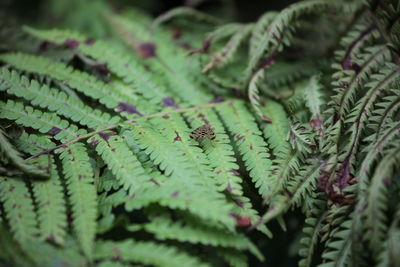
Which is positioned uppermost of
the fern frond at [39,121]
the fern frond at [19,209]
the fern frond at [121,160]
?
the fern frond at [39,121]

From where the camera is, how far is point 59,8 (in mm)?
2988

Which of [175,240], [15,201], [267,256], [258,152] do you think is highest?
[258,152]

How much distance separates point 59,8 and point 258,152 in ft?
7.95

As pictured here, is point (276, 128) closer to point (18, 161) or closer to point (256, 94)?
point (256, 94)

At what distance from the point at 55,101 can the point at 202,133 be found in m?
0.70

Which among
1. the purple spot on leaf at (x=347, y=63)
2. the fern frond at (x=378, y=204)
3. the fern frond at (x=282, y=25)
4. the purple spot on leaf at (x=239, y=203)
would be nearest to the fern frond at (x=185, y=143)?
the purple spot on leaf at (x=239, y=203)

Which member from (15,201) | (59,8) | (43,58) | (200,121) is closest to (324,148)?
(200,121)

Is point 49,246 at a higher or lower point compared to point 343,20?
lower

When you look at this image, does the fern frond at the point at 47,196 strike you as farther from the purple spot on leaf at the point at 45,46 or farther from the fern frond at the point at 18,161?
the purple spot on leaf at the point at 45,46

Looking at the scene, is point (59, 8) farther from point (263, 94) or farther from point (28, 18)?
point (263, 94)

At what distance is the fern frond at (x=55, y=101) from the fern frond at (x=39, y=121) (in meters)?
0.05

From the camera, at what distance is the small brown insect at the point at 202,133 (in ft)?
4.98

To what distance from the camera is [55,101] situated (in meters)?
1.59

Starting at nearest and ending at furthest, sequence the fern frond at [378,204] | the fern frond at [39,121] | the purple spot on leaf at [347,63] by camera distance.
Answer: the fern frond at [378,204]
the fern frond at [39,121]
the purple spot on leaf at [347,63]
